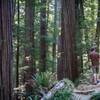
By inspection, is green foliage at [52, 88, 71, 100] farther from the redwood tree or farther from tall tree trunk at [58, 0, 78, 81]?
the redwood tree

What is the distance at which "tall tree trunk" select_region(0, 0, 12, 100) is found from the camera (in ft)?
36.2

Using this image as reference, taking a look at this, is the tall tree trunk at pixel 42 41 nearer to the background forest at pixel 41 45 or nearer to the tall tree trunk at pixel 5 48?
the background forest at pixel 41 45

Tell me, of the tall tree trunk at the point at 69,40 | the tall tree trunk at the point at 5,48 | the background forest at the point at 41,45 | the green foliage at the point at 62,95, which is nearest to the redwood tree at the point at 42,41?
the background forest at the point at 41,45

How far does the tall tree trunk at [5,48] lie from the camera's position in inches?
434

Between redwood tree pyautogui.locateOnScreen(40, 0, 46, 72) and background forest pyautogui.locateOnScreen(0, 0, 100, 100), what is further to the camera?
redwood tree pyautogui.locateOnScreen(40, 0, 46, 72)

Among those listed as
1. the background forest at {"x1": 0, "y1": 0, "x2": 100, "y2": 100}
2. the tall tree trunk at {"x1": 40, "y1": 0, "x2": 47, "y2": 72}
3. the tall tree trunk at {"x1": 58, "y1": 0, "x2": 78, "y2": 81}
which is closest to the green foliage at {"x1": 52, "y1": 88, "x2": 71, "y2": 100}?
the background forest at {"x1": 0, "y1": 0, "x2": 100, "y2": 100}

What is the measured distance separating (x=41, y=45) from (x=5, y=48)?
31.8 feet

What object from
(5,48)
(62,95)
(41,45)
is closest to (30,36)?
(41,45)

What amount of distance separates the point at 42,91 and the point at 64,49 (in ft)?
9.24

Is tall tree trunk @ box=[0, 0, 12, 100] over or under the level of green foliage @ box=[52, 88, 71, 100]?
over

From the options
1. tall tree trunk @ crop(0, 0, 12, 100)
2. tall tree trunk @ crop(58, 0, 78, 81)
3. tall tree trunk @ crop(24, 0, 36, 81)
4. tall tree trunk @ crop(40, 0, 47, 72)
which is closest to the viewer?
tall tree trunk @ crop(0, 0, 12, 100)

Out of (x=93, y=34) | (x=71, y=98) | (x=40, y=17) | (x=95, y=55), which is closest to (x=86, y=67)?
(x=93, y=34)

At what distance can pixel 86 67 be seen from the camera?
755 inches

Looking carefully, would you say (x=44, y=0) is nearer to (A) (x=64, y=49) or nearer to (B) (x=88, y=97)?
(A) (x=64, y=49)
